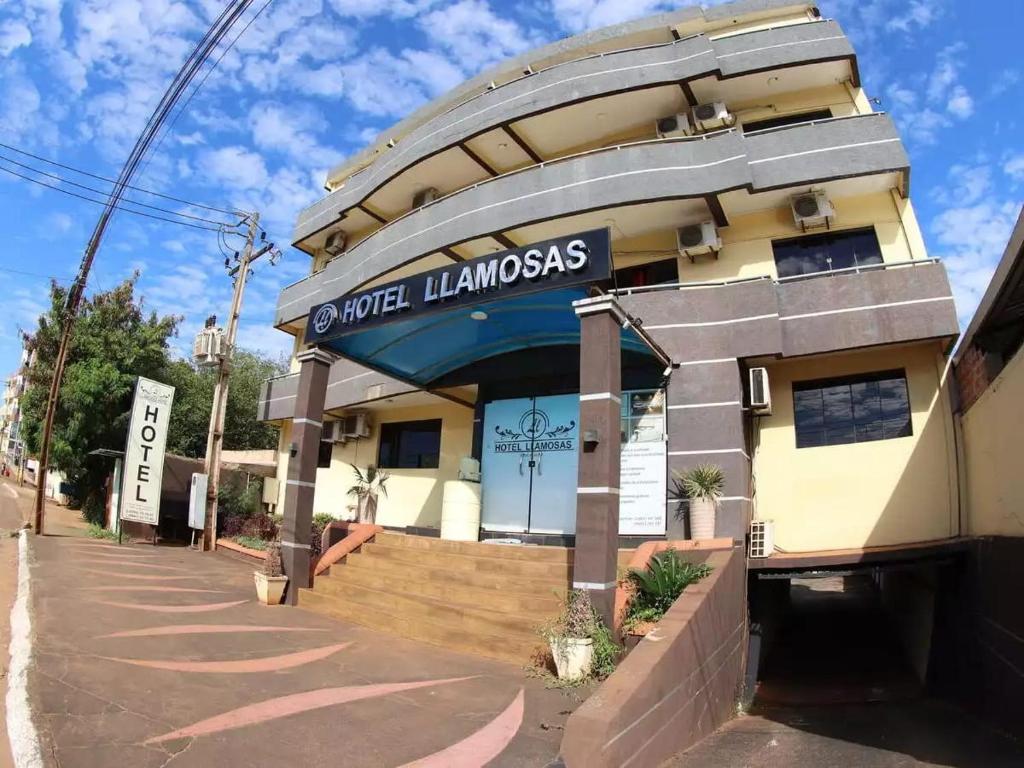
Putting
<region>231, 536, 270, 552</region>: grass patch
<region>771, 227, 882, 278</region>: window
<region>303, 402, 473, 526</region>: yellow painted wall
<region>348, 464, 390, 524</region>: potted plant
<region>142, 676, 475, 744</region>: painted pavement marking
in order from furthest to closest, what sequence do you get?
1. <region>231, 536, 270, 552</region>: grass patch
2. <region>348, 464, 390, 524</region>: potted plant
3. <region>303, 402, 473, 526</region>: yellow painted wall
4. <region>771, 227, 882, 278</region>: window
5. <region>142, 676, 475, 744</region>: painted pavement marking

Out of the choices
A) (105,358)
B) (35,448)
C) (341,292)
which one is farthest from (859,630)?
(35,448)

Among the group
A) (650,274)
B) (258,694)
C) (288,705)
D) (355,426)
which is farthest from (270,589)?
(650,274)

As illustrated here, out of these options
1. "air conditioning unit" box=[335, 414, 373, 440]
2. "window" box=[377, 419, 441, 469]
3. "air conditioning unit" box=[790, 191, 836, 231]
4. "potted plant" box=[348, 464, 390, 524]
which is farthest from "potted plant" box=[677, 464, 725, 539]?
"air conditioning unit" box=[335, 414, 373, 440]

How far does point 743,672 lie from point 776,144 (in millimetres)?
8591

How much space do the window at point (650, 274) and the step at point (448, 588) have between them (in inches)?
265

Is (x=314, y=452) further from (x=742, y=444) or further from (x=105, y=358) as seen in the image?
(x=105, y=358)

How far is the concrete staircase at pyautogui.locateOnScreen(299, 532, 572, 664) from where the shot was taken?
23.2ft

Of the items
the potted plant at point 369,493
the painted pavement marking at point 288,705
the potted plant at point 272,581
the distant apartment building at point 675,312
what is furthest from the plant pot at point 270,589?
the potted plant at point 369,493

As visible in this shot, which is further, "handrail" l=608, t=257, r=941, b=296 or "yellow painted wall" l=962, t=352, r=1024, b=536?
"handrail" l=608, t=257, r=941, b=296

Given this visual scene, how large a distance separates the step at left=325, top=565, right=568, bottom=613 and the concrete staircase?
13mm

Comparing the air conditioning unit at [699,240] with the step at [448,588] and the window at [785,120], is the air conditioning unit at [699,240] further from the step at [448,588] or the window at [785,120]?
the step at [448,588]

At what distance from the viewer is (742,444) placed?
9.31 m

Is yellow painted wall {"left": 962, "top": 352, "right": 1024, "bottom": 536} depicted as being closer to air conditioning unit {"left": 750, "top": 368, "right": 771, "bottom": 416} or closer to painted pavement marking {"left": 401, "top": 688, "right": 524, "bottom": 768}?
air conditioning unit {"left": 750, "top": 368, "right": 771, "bottom": 416}

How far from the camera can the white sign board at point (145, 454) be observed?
1562cm
